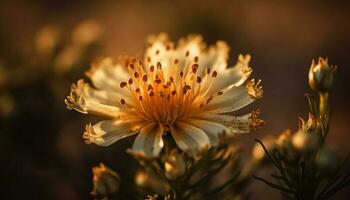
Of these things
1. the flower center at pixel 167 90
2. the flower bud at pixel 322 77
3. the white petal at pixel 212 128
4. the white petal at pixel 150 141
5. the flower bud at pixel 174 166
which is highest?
the flower bud at pixel 322 77

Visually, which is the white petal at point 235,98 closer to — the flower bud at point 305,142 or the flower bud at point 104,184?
the flower bud at point 305,142

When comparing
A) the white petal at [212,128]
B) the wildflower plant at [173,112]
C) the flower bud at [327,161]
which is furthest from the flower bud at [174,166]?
the flower bud at [327,161]

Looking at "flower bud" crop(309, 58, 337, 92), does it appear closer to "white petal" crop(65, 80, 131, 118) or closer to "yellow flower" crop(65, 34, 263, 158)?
"yellow flower" crop(65, 34, 263, 158)

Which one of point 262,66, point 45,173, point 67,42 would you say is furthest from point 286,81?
point 45,173

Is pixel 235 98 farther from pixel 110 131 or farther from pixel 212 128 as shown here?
pixel 110 131

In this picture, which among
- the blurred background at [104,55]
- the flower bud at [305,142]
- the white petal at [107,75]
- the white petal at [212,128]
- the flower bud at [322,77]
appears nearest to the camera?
the flower bud at [305,142]

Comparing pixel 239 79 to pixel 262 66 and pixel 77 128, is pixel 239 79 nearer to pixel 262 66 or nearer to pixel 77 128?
pixel 77 128

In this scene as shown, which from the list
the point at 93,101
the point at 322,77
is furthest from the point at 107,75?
the point at 322,77
